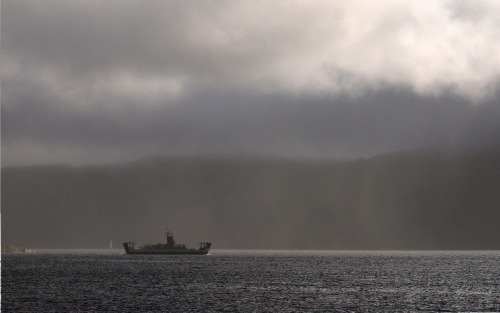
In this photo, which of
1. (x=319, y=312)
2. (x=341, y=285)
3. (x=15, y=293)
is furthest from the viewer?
(x=341, y=285)

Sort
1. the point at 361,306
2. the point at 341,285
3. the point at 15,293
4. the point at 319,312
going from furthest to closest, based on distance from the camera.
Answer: the point at 341,285, the point at 15,293, the point at 361,306, the point at 319,312

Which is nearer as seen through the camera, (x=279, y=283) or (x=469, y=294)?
(x=469, y=294)

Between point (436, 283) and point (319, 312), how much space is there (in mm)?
64337

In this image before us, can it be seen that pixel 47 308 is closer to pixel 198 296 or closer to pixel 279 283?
pixel 198 296

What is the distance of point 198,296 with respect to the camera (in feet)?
347

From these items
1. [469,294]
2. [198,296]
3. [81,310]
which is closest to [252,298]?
[198,296]

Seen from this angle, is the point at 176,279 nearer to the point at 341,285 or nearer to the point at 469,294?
the point at 341,285

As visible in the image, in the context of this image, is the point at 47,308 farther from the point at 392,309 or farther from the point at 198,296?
the point at 392,309

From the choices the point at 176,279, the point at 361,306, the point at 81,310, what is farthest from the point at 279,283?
the point at 81,310

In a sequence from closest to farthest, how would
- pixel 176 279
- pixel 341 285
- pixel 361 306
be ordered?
pixel 361 306 → pixel 341 285 → pixel 176 279

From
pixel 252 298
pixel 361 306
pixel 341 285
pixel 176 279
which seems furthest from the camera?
pixel 176 279

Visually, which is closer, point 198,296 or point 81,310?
point 81,310

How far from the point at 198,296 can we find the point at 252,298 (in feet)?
32.3

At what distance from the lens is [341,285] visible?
132m
